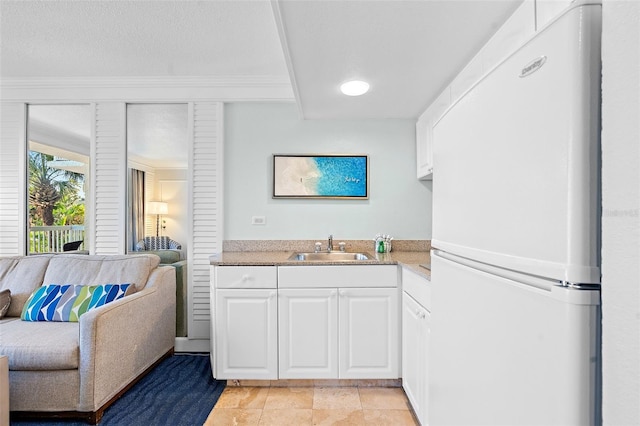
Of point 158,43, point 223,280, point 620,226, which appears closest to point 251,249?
point 223,280

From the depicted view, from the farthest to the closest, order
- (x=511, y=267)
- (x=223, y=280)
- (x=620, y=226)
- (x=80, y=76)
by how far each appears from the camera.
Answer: (x=80, y=76) → (x=223, y=280) → (x=511, y=267) → (x=620, y=226)

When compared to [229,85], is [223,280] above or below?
below

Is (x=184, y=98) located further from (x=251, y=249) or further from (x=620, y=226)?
(x=620, y=226)

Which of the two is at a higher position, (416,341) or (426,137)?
(426,137)

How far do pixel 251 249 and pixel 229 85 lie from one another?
1.39 m

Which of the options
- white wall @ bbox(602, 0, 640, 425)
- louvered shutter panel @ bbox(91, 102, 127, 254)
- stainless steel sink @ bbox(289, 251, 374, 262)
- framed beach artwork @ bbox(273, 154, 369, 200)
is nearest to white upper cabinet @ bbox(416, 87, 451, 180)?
framed beach artwork @ bbox(273, 154, 369, 200)

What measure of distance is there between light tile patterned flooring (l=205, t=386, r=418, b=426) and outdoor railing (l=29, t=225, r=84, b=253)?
2007 mm

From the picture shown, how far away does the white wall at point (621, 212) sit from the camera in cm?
48

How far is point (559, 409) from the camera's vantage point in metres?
0.58

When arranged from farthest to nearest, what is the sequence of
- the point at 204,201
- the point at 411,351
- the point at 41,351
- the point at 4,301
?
the point at 204,201 < the point at 4,301 < the point at 411,351 < the point at 41,351

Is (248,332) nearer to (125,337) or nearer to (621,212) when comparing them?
(125,337)

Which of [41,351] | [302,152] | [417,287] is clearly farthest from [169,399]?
[302,152]

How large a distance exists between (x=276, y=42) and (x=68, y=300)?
2.22 metres

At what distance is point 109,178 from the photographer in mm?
3008
